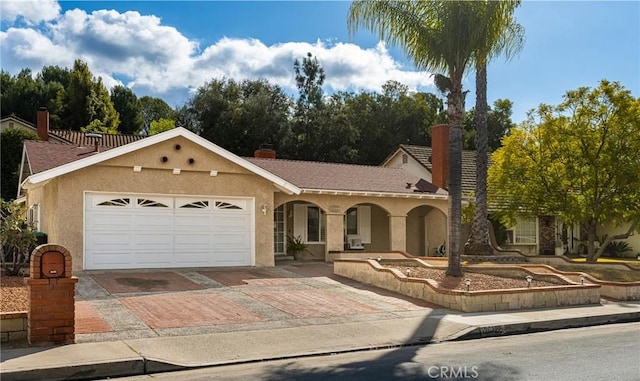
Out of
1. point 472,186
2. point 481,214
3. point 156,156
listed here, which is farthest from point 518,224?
point 156,156

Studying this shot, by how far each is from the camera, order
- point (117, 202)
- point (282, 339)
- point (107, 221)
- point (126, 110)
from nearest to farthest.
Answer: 1. point (282, 339)
2. point (107, 221)
3. point (117, 202)
4. point (126, 110)

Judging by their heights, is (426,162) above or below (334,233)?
above

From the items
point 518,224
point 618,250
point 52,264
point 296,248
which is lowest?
point 618,250

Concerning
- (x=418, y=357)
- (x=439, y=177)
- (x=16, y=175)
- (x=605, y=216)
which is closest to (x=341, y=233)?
(x=439, y=177)

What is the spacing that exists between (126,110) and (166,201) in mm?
42180

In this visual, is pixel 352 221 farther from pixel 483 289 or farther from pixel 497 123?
pixel 497 123

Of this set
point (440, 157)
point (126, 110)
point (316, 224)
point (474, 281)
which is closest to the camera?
point (474, 281)

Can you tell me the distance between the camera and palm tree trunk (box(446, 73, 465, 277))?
1606cm

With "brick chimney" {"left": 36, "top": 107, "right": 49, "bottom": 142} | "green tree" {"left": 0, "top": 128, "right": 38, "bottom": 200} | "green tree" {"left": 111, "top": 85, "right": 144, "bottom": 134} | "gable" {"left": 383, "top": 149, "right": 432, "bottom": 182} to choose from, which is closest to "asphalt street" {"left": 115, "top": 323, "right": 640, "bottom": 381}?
"gable" {"left": 383, "top": 149, "right": 432, "bottom": 182}

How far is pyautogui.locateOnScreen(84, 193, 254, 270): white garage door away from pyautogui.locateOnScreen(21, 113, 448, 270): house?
0.10ft

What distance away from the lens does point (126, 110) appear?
57.9m

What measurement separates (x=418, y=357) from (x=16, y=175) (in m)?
Answer: 30.1

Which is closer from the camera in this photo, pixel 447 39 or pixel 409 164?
pixel 447 39

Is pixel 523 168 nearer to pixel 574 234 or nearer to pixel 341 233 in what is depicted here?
pixel 341 233
